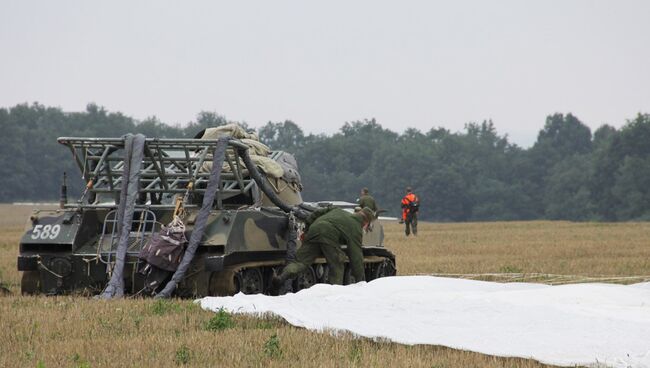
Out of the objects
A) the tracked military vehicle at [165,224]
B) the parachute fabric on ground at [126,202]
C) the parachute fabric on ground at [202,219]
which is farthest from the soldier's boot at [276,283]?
the parachute fabric on ground at [126,202]

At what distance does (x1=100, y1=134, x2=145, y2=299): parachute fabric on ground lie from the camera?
56.5 feet

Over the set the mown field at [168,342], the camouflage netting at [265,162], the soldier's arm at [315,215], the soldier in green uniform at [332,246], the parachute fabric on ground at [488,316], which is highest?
the camouflage netting at [265,162]

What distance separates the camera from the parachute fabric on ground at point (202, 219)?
1702 cm

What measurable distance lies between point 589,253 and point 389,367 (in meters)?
22.1

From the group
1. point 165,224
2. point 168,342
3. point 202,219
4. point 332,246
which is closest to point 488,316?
point 168,342

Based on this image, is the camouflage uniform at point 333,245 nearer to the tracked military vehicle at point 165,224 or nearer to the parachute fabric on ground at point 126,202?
the tracked military vehicle at point 165,224

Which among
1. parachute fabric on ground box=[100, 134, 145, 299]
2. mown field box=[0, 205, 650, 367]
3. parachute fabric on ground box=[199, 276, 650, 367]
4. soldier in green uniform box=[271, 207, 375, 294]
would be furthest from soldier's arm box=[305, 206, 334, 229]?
mown field box=[0, 205, 650, 367]

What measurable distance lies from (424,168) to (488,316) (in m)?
130

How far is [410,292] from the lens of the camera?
15.1 m

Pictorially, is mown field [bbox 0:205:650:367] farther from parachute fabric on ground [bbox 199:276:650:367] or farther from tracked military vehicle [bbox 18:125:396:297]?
tracked military vehicle [bbox 18:125:396:297]

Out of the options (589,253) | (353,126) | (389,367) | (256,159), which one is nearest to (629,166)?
(353,126)

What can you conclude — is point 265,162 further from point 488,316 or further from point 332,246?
point 488,316

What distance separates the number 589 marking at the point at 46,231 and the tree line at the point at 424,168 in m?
89.7

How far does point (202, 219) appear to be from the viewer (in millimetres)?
17344
